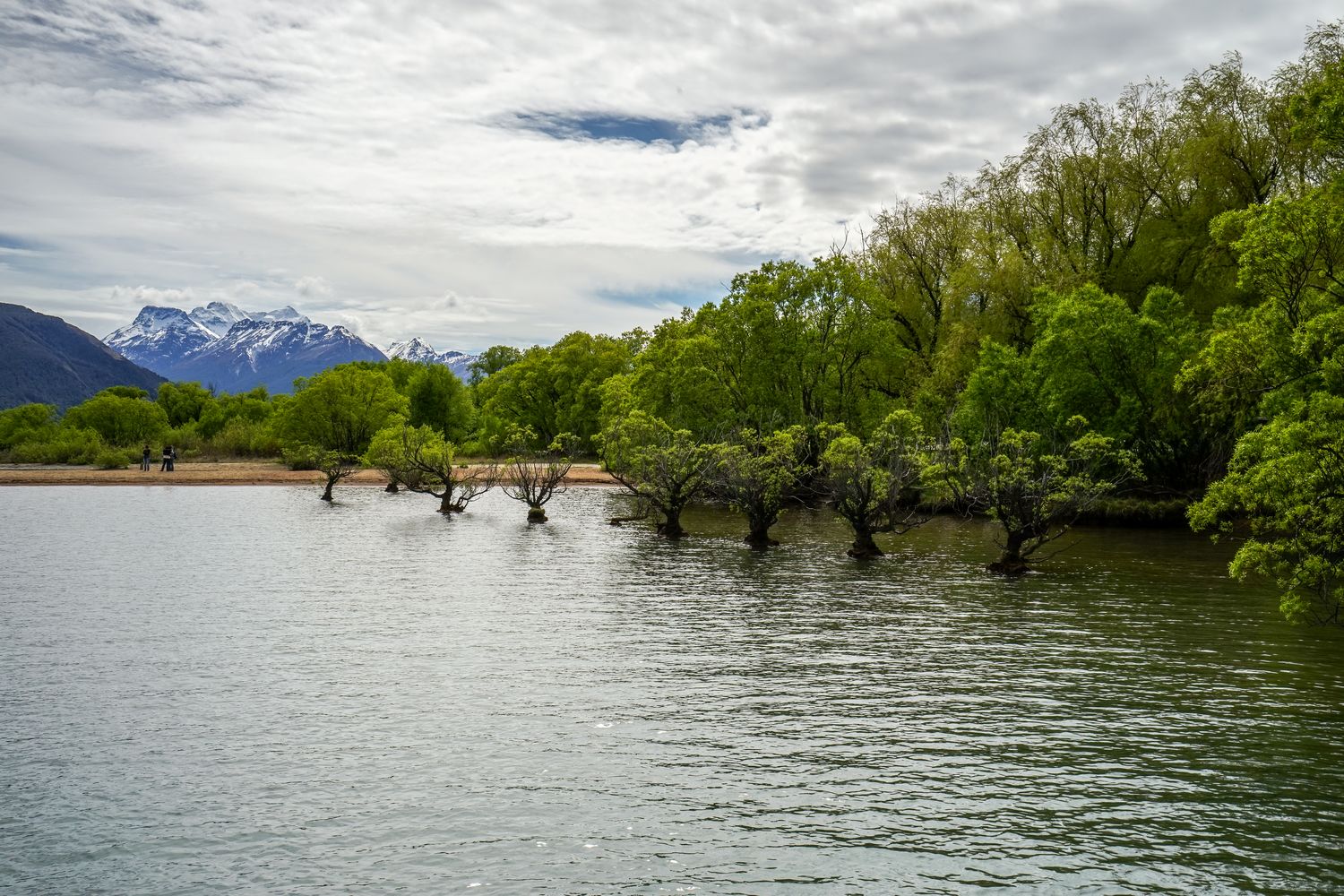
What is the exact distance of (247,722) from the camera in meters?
18.1

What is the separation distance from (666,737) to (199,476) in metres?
96.6

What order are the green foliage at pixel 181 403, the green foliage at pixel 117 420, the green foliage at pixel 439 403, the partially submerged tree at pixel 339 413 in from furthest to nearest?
the green foliage at pixel 181 403 < the green foliage at pixel 439 403 < the green foliage at pixel 117 420 < the partially submerged tree at pixel 339 413

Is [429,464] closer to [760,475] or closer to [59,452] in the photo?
[760,475]

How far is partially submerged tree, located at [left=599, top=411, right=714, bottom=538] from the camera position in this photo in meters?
49.2

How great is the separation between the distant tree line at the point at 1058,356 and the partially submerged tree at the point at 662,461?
161mm

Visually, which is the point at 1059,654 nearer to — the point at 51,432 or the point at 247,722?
the point at 247,722

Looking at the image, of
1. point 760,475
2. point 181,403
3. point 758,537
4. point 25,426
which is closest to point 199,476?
point 25,426

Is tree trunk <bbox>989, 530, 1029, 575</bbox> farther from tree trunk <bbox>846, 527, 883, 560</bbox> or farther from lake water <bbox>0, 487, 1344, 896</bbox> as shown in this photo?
tree trunk <bbox>846, 527, 883, 560</bbox>

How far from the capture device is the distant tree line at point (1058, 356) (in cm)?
2638

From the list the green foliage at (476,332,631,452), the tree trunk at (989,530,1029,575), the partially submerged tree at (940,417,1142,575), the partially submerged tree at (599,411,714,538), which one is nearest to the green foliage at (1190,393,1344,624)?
the partially submerged tree at (940,417,1142,575)

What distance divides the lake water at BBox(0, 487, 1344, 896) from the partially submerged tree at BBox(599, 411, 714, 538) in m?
→ 14.3

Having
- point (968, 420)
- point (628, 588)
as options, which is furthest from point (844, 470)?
point (968, 420)

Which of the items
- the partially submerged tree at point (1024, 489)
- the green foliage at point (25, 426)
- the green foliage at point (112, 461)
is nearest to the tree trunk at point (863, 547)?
the partially submerged tree at point (1024, 489)

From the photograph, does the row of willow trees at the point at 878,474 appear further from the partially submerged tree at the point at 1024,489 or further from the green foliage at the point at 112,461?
the green foliage at the point at 112,461
